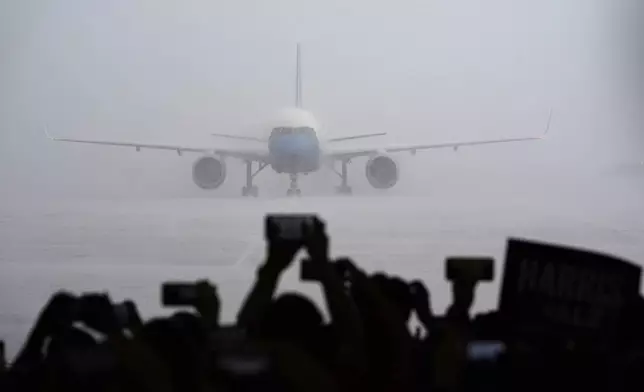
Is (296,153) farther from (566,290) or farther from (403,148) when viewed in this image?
(566,290)

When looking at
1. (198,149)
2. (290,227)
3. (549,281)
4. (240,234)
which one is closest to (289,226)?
(290,227)

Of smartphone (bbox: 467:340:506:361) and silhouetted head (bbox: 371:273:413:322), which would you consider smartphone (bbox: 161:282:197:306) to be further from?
smartphone (bbox: 467:340:506:361)

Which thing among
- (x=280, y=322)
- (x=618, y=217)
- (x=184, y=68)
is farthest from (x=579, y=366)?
(x=184, y=68)

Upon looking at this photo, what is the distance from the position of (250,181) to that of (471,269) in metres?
0.37

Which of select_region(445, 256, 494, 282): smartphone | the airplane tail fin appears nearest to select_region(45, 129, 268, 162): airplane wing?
the airplane tail fin

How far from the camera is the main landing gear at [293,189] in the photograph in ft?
3.92

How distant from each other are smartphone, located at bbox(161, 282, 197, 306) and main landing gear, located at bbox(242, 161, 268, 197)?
0.65 ft

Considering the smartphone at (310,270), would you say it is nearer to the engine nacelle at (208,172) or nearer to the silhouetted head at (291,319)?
the silhouetted head at (291,319)

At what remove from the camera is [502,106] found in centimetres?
123

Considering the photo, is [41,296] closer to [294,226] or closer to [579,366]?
[294,226]

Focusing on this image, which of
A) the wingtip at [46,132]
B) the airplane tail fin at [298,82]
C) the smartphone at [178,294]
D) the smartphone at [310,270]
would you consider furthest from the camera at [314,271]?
the wingtip at [46,132]

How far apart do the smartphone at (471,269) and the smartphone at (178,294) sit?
36cm

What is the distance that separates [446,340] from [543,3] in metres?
0.56

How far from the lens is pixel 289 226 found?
3.56 ft
